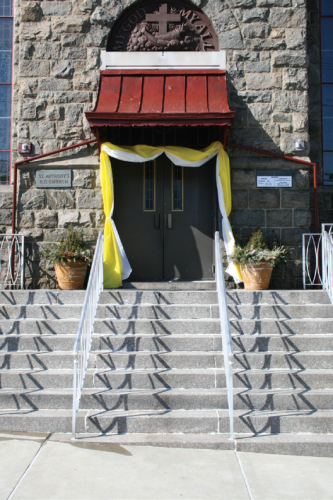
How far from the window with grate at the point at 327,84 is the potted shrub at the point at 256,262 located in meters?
2.58

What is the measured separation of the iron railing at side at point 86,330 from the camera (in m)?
4.32

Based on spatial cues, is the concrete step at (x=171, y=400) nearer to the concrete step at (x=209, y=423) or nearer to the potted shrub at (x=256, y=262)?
the concrete step at (x=209, y=423)

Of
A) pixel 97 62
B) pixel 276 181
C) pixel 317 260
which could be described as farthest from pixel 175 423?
pixel 97 62

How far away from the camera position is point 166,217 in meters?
7.72

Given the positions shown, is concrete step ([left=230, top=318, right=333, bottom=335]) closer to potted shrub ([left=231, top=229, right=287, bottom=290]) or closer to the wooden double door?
potted shrub ([left=231, top=229, right=287, bottom=290])

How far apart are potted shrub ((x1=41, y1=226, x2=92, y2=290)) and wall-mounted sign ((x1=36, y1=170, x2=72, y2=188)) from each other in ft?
3.73

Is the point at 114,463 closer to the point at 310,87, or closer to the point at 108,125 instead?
the point at 108,125

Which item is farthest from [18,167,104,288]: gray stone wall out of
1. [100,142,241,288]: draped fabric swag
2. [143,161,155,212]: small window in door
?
[143,161,155,212]: small window in door

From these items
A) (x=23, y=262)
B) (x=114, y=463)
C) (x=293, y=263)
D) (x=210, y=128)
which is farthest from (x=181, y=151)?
(x=114, y=463)

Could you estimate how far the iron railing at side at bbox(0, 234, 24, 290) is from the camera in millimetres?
7496

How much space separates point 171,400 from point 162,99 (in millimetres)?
4754

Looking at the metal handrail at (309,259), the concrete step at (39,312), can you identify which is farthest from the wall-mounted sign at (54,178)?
the metal handrail at (309,259)

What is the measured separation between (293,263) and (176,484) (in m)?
4.82

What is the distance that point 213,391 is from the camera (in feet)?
15.7
